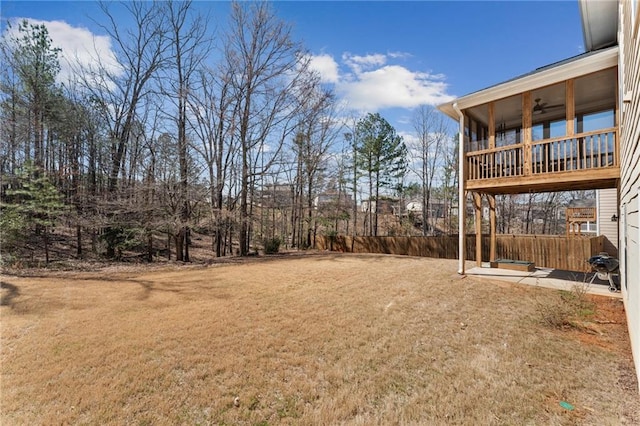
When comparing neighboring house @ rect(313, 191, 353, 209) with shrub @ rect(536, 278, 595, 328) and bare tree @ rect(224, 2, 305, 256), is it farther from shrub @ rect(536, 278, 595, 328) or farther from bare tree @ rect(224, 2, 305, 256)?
shrub @ rect(536, 278, 595, 328)

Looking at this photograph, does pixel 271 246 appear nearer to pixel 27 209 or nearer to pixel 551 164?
pixel 27 209

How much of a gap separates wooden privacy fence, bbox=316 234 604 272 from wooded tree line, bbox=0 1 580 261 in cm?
568

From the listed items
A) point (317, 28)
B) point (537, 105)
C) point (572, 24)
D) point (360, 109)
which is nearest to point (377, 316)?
point (537, 105)

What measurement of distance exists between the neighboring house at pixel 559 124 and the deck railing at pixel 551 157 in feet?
0.06

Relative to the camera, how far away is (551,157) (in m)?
6.73

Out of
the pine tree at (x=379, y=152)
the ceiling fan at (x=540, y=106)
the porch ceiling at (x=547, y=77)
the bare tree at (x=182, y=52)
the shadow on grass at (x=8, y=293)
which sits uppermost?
the bare tree at (x=182, y=52)

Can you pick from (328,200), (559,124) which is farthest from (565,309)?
(328,200)

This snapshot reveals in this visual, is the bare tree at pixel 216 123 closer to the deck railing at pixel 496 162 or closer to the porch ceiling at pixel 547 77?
the porch ceiling at pixel 547 77

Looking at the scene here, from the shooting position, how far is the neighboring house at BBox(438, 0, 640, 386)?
603 centimetres

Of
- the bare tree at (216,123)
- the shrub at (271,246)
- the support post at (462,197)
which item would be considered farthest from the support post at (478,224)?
the bare tree at (216,123)

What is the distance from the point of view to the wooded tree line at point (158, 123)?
11391 millimetres

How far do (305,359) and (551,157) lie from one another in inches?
281

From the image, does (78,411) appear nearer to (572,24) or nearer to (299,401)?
(299,401)

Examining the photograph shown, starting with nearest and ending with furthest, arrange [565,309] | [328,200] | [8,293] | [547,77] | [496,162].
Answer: [565,309], [8,293], [547,77], [496,162], [328,200]
